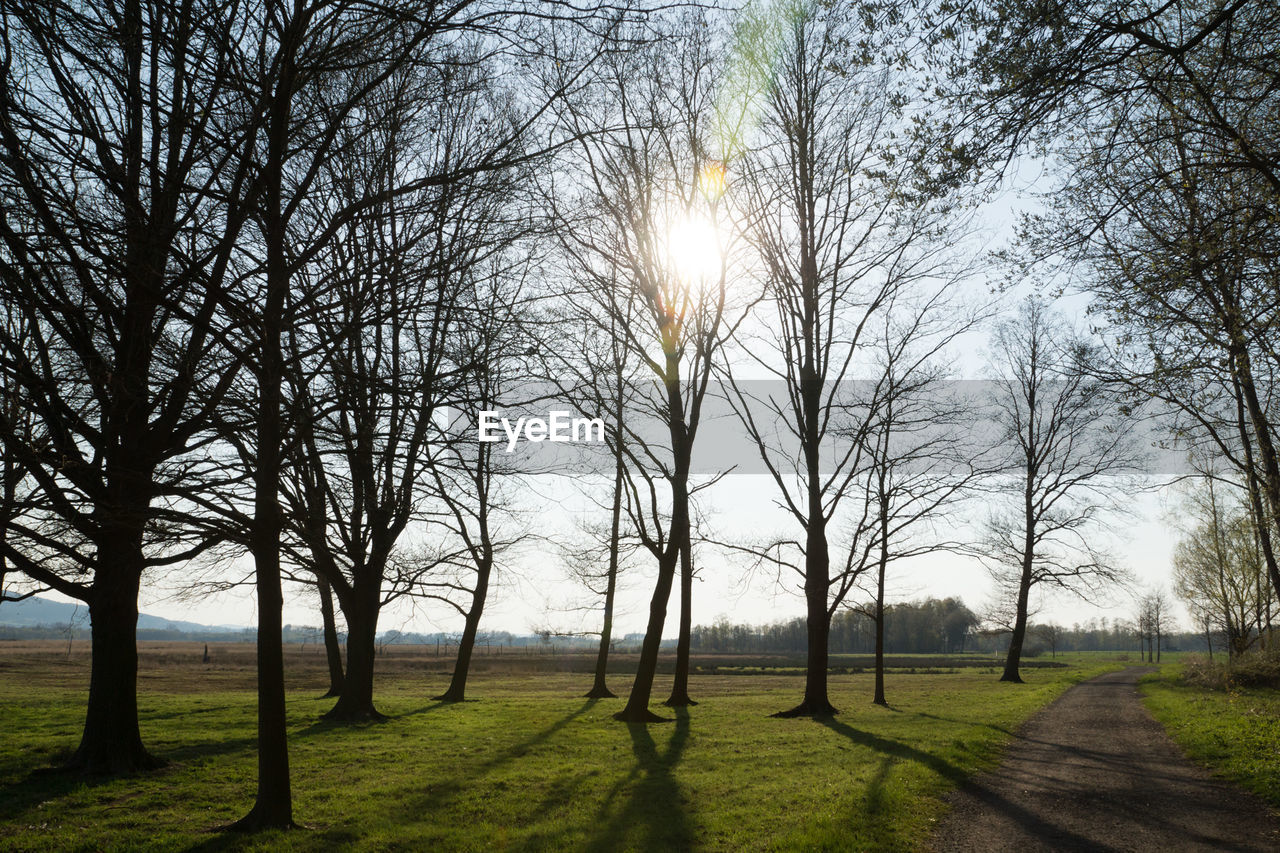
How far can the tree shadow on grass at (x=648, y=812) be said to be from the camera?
25.3 ft

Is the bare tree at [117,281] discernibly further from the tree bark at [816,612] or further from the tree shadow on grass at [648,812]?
the tree bark at [816,612]

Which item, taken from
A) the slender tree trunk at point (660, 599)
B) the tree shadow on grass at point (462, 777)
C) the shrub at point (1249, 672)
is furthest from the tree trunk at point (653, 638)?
the shrub at point (1249, 672)

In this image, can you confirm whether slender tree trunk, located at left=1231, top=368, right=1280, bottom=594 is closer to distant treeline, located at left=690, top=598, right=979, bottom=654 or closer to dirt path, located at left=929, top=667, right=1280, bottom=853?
dirt path, located at left=929, top=667, right=1280, bottom=853

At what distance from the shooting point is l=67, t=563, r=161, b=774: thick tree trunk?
10883 millimetres

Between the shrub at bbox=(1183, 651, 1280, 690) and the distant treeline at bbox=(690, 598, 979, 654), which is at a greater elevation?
the shrub at bbox=(1183, 651, 1280, 690)

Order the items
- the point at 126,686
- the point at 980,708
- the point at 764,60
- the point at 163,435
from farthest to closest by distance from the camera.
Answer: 1. the point at 980,708
2. the point at 764,60
3. the point at 126,686
4. the point at 163,435

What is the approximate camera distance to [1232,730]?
1530 centimetres

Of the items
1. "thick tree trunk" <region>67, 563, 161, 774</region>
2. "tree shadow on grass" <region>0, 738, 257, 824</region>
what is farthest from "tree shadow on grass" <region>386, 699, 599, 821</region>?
"thick tree trunk" <region>67, 563, 161, 774</region>

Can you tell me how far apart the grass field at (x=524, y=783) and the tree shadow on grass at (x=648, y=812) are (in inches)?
1.2

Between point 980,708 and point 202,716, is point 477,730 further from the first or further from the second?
point 980,708

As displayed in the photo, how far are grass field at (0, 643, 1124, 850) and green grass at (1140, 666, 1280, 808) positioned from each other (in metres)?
3.24

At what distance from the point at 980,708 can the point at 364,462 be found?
67.5 feet

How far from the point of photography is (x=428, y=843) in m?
7.62

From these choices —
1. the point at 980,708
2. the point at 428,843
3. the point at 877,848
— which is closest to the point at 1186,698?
the point at 980,708
